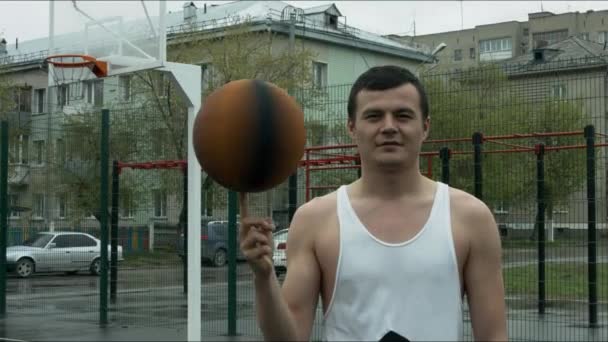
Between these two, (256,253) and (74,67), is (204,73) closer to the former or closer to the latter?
(74,67)

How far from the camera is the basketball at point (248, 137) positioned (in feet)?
9.88

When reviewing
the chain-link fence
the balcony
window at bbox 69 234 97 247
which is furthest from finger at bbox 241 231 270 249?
the balcony

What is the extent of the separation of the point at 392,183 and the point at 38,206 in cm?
1538

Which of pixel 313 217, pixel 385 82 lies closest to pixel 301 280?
pixel 313 217

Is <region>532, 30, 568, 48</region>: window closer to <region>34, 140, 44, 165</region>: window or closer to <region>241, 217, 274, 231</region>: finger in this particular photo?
<region>34, 140, 44, 165</region>: window

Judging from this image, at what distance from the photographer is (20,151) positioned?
2039 cm

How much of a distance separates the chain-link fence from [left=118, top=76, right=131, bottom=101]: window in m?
8.18

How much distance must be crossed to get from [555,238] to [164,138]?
934 cm

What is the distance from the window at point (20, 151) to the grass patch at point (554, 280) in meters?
11.5

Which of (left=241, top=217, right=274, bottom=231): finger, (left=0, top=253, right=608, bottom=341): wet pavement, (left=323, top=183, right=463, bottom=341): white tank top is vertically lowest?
(left=0, top=253, right=608, bottom=341): wet pavement

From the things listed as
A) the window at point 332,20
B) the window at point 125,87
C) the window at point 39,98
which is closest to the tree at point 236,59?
the window at point 125,87

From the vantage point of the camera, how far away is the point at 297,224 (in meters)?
3.11

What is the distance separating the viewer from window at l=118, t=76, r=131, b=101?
92.8 feet

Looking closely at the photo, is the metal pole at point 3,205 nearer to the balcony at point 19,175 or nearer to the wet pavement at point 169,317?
Answer: the wet pavement at point 169,317
